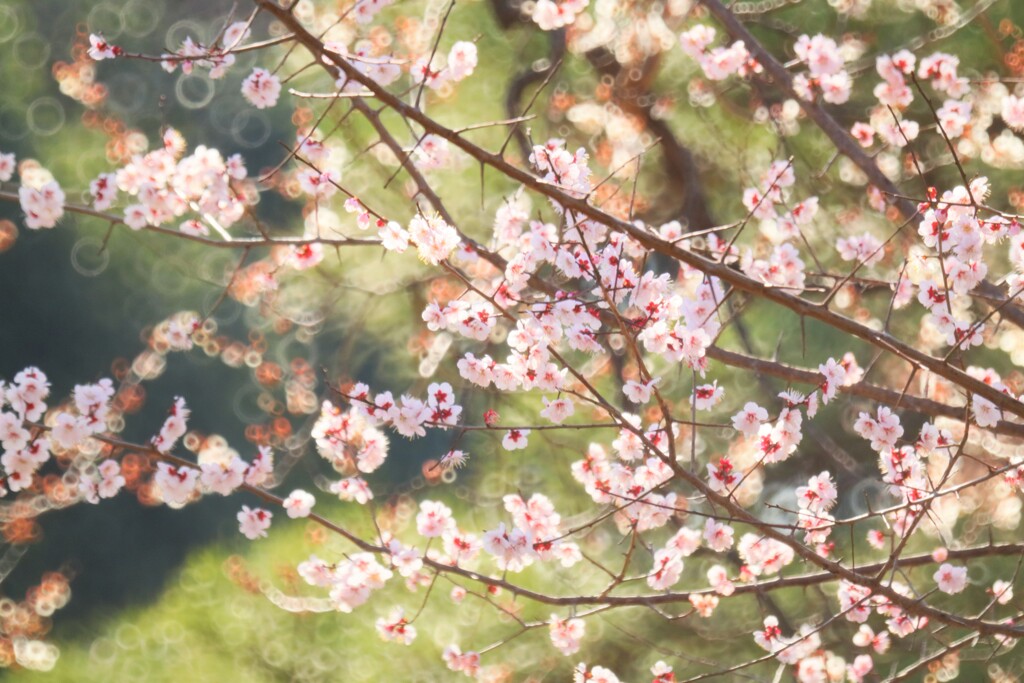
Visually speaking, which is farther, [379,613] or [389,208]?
[389,208]

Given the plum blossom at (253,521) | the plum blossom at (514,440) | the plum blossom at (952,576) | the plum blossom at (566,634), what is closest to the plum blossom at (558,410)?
the plum blossom at (514,440)

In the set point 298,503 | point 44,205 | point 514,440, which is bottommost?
point 298,503

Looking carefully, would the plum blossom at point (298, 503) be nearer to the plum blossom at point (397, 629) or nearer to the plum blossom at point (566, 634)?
the plum blossom at point (397, 629)

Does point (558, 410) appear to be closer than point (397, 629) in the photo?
Yes

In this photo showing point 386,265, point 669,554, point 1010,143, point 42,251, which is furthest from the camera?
point 42,251

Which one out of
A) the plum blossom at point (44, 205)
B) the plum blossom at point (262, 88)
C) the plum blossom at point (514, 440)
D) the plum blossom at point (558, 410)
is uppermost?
the plum blossom at point (262, 88)

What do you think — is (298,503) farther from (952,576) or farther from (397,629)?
(952,576)

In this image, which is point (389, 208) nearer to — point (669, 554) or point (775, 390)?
point (775, 390)

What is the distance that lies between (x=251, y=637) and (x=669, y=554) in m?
1.91

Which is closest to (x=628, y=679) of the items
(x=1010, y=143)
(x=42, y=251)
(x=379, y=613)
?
(x=379, y=613)

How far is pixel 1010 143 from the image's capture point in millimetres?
2828

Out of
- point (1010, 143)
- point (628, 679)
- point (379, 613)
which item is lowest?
point (379, 613)

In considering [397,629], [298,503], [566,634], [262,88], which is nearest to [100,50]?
[262,88]

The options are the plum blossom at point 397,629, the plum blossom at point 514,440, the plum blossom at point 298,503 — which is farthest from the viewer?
the plum blossom at point 397,629
